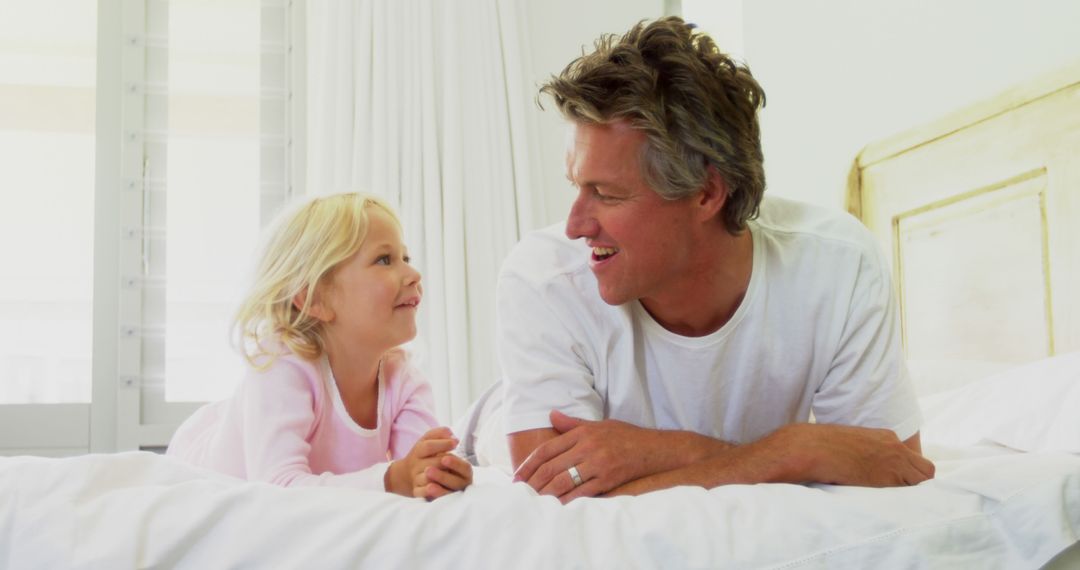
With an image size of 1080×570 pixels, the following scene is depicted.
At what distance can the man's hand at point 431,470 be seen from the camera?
1.14m

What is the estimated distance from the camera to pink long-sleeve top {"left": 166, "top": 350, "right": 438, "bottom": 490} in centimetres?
152

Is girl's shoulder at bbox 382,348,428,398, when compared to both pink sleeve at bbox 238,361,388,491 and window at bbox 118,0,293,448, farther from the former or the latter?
window at bbox 118,0,293,448

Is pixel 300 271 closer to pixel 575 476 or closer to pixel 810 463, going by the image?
pixel 575 476

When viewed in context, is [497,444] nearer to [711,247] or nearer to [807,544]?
[711,247]

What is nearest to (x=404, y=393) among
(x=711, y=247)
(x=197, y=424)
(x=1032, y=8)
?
(x=197, y=424)

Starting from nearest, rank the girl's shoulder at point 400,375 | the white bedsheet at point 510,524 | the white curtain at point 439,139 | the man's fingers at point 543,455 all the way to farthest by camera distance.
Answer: the white bedsheet at point 510,524, the man's fingers at point 543,455, the girl's shoulder at point 400,375, the white curtain at point 439,139

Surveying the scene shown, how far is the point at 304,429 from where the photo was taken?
5.25ft

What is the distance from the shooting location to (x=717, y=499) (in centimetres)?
97

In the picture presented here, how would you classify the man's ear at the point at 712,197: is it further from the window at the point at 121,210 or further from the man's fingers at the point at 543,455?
the window at the point at 121,210

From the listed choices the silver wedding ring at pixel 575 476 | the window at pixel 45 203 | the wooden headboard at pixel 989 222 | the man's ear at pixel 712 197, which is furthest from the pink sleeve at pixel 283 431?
the window at pixel 45 203

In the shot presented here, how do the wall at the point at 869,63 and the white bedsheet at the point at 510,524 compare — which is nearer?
the white bedsheet at the point at 510,524

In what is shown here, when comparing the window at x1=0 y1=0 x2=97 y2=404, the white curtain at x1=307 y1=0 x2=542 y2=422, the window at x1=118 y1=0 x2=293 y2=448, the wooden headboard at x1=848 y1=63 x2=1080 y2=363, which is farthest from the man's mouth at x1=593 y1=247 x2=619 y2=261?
the window at x1=0 y1=0 x2=97 y2=404

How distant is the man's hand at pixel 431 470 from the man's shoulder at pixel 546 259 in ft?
0.81

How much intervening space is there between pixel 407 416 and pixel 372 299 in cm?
24
